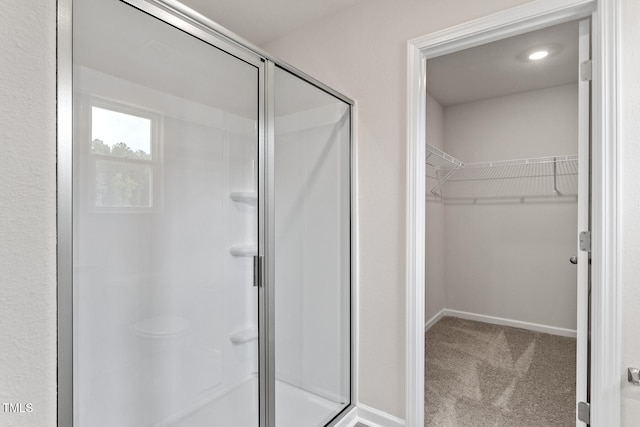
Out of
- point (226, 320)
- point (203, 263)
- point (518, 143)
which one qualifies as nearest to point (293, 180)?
A: point (203, 263)

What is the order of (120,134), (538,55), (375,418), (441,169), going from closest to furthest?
1. (120,134)
2. (375,418)
3. (538,55)
4. (441,169)

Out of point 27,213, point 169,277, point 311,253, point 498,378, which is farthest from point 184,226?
point 498,378

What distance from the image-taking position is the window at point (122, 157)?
941mm

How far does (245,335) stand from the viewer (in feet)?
4.51

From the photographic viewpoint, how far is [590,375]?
145cm

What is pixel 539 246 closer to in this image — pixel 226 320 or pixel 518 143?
pixel 518 143

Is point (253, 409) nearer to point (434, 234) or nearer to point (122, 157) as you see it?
point (122, 157)

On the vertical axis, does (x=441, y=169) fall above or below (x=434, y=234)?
above

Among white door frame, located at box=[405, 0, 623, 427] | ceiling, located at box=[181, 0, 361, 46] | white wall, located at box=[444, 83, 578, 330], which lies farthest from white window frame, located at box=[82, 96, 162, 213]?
white wall, located at box=[444, 83, 578, 330]

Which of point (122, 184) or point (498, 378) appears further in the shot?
point (498, 378)

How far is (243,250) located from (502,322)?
11.1 ft

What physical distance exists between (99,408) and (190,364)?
289 millimetres

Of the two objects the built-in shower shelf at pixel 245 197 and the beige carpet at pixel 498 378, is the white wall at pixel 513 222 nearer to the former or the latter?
the beige carpet at pixel 498 378

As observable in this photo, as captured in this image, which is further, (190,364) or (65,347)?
(190,364)
